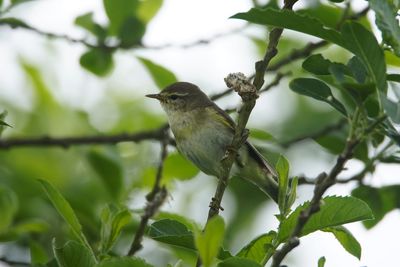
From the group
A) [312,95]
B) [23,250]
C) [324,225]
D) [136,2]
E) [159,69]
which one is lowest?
[23,250]

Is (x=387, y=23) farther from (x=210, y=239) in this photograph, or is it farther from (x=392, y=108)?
(x=210, y=239)

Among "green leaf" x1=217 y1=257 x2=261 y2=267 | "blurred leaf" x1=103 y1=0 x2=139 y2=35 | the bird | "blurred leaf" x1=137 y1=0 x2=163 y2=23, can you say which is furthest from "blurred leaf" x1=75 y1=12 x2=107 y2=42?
"green leaf" x1=217 y1=257 x2=261 y2=267

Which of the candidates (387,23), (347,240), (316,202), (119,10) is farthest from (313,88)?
(119,10)

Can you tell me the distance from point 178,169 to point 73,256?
7.32ft

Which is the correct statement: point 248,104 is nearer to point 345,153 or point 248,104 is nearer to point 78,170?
point 345,153

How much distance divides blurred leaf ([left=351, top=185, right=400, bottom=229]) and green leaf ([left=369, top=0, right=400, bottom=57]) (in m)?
→ 1.70

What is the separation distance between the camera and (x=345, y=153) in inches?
96.5

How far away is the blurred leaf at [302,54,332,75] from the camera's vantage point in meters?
2.94

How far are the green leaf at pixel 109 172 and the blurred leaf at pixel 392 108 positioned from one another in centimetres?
276

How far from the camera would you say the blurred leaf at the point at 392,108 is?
2502 mm

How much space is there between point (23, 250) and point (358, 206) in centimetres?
256

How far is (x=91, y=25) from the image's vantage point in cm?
510

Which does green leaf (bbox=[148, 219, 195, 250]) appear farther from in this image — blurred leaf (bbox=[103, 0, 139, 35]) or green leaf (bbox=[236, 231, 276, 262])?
blurred leaf (bbox=[103, 0, 139, 35])

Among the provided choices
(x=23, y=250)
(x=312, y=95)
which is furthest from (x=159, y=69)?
(x=312, y=95)
